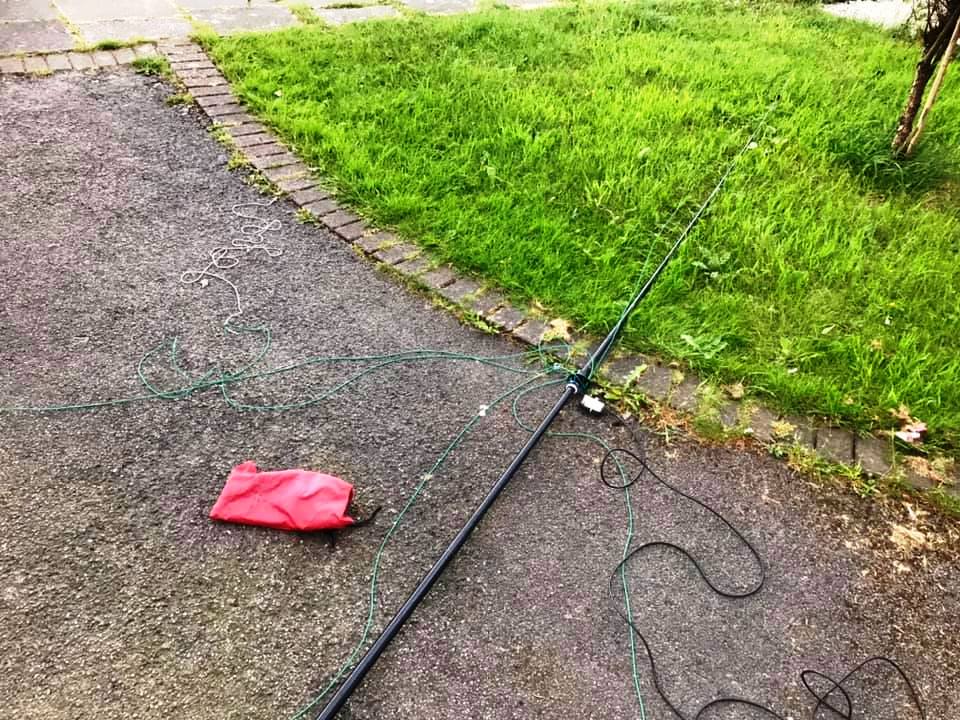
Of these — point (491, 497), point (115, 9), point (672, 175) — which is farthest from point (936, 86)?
point (115, 9)

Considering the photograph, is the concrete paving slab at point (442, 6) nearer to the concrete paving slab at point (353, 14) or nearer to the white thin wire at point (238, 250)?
the concrete paving slab at point (353, 14)

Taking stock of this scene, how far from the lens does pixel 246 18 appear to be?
5723 mm

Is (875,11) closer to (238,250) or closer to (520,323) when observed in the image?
(520,323)

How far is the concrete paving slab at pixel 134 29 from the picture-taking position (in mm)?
5180

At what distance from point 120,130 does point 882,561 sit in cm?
462

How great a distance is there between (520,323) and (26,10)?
5.01m

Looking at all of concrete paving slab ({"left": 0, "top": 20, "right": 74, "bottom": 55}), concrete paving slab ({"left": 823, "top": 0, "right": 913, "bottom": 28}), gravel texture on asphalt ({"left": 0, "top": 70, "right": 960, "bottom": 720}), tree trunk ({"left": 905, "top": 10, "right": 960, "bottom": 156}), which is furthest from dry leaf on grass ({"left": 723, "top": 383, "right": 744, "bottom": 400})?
concrete paving slab ({"left": 823, "top": 0, "right": 913, "bottom": 28})

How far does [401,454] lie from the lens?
8.73 ft

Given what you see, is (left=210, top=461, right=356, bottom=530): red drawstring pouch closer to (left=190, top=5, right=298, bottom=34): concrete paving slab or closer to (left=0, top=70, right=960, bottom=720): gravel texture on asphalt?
(left=0, top=70, right=960, bottom=720): gravel texture on asphalt

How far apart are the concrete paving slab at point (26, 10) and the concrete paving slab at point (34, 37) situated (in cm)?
10

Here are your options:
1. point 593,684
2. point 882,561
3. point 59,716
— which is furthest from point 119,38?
point 882,561

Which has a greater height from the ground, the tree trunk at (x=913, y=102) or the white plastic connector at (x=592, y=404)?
the tree trunk at (x=913, y=102)

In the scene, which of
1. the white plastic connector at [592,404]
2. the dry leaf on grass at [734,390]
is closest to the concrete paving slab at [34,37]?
the white plastic connector at [592,404]

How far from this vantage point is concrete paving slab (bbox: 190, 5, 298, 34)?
558cm
